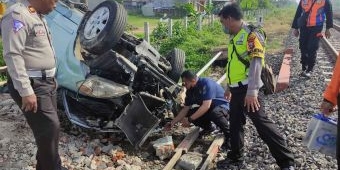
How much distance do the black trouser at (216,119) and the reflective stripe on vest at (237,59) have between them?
91 cm

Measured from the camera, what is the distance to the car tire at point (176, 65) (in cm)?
583

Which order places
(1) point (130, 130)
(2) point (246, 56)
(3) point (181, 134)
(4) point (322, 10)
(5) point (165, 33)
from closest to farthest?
1. (2) point (246, 56)
2. (1) point (130, 130)
3. (3) point (181, 134)
4. (4) point (322, 10)
5. (5) point (165, 33)

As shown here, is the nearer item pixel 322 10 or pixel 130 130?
pixel 130 130

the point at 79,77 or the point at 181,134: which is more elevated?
the point at 79,77

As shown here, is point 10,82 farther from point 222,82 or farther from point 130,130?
point 222,82

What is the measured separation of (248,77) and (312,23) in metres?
4.31

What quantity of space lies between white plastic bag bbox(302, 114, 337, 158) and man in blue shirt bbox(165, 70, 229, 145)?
5.84 feet

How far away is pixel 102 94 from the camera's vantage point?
173 inches

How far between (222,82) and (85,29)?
3789 mm

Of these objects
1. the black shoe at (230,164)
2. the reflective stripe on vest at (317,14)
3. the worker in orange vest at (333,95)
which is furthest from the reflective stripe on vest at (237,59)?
the reflective stripe on vest at (317,14)

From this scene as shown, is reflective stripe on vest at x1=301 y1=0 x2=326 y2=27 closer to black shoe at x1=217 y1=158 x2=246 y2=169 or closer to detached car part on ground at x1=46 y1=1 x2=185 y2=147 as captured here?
detached car part on ground at x1=46 y1=1 x2=185 y2=147

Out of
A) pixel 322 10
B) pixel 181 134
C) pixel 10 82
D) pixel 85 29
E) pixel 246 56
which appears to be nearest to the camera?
pixel 10 82

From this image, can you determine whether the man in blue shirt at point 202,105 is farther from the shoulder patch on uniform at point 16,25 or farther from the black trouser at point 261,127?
the shoulder patch on uniform at point 16,25

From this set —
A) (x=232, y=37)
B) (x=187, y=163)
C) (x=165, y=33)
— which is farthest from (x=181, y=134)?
(x=165, y=33)
